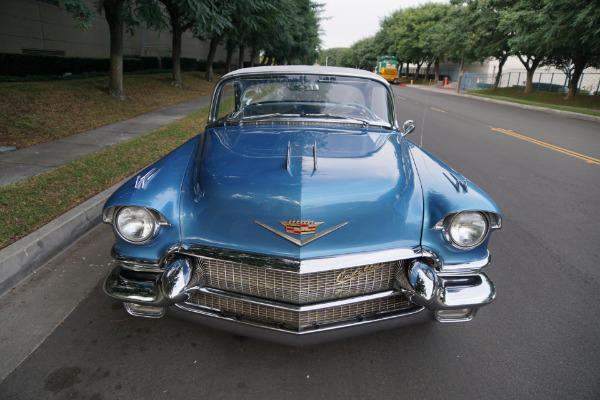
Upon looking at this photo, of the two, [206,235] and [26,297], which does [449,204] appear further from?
[26,297]

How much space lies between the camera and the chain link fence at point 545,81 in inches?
1094

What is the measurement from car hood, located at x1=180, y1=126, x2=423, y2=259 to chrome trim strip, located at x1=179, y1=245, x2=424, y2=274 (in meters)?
0.03

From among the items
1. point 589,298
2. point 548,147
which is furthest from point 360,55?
point 589,298

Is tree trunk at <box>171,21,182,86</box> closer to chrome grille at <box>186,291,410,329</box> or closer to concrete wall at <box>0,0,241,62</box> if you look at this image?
concrete wall at <box>0,0,241,62</box>

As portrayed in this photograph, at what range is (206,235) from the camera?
2145mm

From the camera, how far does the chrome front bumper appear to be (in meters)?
2.08

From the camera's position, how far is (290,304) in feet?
6.86

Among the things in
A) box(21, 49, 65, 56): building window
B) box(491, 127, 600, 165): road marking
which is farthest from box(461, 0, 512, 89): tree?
box(21, 49, 65, 56): building window

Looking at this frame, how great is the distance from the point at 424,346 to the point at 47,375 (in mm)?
2281

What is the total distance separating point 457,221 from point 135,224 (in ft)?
6.06

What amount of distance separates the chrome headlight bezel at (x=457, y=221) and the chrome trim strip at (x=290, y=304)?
433 millimetres

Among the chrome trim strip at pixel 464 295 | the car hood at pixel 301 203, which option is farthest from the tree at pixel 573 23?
the car hood at pixel 301 203

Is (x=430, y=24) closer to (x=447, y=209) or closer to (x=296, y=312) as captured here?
(x=447, y=209)

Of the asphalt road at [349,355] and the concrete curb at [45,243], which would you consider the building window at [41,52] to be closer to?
the concrete curb at [45,243]
